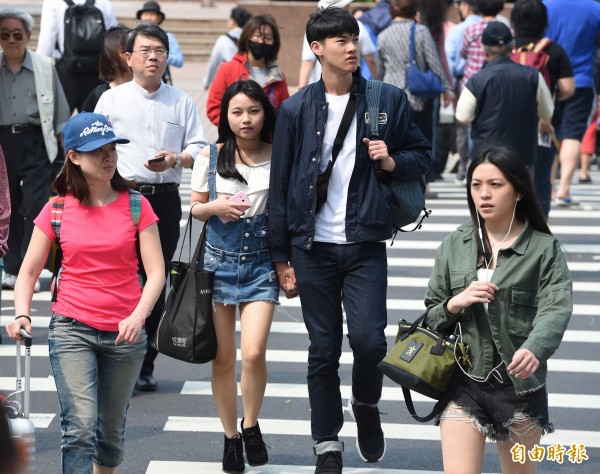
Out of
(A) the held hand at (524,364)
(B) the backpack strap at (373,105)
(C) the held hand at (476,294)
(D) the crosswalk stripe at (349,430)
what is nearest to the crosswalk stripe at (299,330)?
(D) the crosswalk stripe at (349,430)

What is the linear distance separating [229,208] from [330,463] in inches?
52.6

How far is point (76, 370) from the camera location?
16.6 feet

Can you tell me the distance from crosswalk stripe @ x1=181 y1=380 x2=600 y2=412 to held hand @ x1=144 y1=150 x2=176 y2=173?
→ 1.61 meters

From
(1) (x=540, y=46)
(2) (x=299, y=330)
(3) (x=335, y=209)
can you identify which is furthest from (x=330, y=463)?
(1) (x=540, y=46)

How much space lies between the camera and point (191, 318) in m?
6.05

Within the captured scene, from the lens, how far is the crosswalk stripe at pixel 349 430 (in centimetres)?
693

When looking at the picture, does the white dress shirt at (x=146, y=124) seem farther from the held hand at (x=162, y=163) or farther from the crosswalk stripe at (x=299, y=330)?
the crosswalk stripe at (x=299, y=330)

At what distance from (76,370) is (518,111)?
591cm

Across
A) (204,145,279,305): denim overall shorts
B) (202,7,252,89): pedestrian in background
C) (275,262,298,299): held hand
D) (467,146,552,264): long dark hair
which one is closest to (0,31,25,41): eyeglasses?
(204,145,279,305): denim overall shorts

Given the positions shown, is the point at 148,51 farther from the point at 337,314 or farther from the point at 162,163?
the point at 337,314

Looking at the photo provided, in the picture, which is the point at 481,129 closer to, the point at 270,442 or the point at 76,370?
the point at 270,442

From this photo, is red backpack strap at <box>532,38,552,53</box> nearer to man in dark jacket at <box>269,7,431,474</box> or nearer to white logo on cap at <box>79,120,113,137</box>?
man in dark jacket at <box>269,7,431,474</box>

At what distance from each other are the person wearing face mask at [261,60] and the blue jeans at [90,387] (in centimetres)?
433

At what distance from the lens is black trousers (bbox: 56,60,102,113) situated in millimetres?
12148
